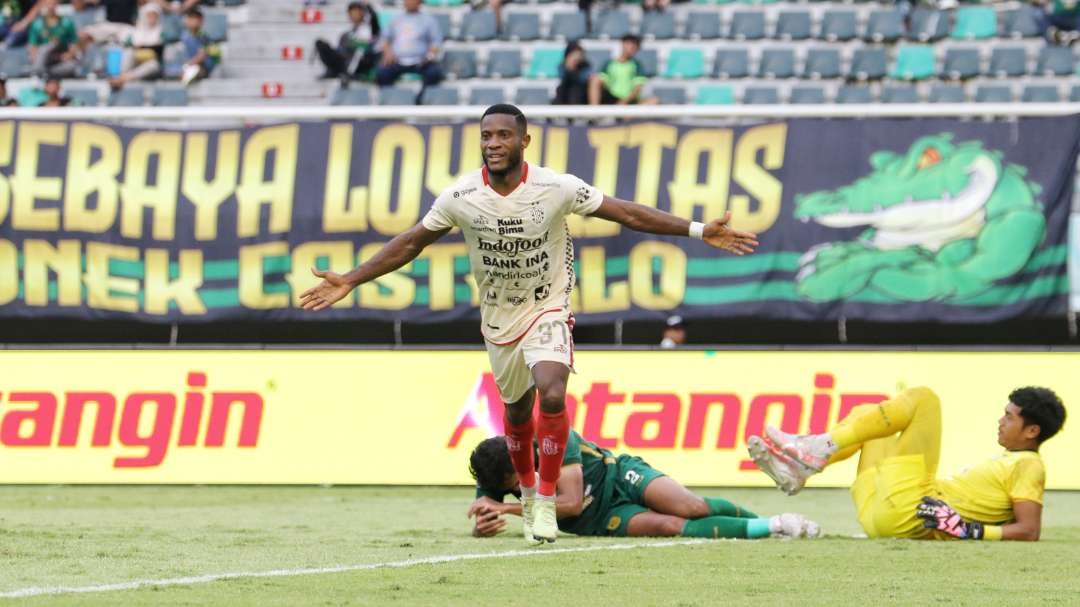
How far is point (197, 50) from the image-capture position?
22469 millimetres

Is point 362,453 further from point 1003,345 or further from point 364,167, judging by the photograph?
point 1003,345

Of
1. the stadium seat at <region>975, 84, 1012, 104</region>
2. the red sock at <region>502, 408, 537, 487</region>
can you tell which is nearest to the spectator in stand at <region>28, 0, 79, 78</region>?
the stadium seat at <region>975, 84, 1012, 104</region>

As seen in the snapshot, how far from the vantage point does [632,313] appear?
1625cm

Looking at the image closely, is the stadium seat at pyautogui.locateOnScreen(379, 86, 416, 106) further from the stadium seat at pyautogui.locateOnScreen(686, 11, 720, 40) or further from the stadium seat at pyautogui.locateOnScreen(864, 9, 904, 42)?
the stadium seat at pyautogui.locateOnScreen(864, 9, 904, 42)

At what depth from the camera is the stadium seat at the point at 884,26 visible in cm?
2184

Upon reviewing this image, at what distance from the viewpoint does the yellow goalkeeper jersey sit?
10.2m

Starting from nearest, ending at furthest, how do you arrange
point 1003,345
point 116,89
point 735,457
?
1. point 735,457
2. point 1003,345
3. point 116,89

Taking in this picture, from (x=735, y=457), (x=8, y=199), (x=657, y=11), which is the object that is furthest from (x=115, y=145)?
(x=657, y=11)

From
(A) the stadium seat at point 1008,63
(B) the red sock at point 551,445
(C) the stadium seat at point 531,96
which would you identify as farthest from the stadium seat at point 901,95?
(B) the red sock at point 551,445

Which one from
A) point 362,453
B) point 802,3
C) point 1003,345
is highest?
point 802,3

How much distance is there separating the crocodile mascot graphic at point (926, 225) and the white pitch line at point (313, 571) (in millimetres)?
6324

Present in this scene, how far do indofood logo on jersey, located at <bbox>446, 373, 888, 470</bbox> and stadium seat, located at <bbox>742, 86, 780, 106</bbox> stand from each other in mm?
6072

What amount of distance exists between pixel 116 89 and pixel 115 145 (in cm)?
564

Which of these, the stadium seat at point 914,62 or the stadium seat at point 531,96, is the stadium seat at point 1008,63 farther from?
the stadium seat at point 531,96
